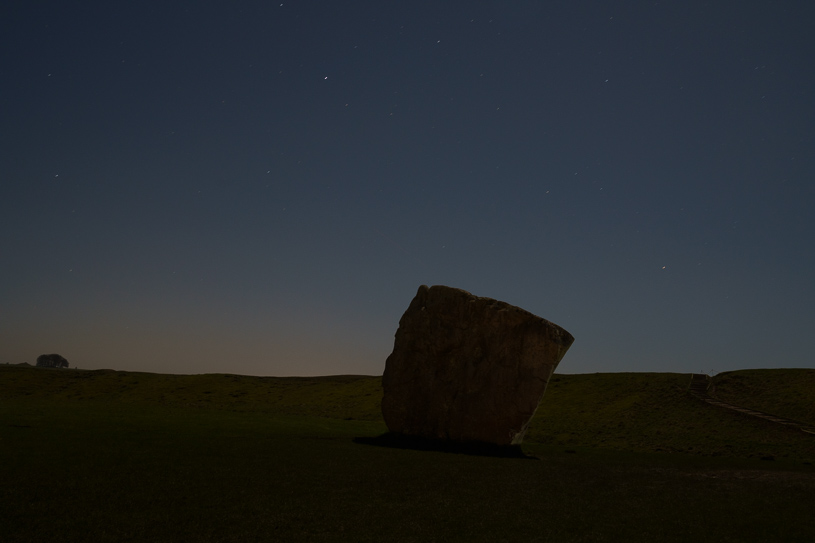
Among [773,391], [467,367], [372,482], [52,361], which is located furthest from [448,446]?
[52,361]

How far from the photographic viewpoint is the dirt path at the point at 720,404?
108ft

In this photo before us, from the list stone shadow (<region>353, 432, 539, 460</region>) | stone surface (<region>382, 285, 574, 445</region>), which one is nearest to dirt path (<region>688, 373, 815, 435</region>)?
stone surface (<region>382, 285, 574, 445</region>)

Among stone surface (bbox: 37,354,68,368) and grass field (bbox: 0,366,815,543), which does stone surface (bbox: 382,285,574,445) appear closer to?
grass field (bbox: 0,366,815,543)

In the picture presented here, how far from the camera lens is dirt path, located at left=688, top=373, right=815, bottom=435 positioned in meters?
33.0

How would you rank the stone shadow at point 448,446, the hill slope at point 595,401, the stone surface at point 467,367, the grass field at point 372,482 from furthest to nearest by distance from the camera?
the hill slope at point 595,401 < the stone surface at point 467,367 < the stone shadow at point 448,446 < the grass field at point 372,482

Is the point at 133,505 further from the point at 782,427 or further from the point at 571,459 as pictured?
the point at 782,427

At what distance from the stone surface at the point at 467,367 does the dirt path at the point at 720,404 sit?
60.8 feet

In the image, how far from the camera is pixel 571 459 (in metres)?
23.8

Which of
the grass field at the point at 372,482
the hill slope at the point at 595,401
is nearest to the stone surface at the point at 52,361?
the hill slope at the point at 595,401

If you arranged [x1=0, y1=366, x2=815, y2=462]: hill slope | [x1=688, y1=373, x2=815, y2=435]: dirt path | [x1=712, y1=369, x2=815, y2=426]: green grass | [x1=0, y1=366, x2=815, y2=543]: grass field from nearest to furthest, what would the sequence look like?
[x1=0, y1=366, x2=815, y2=543]: grass field, [x1=0, y1=366, x2=815, y2=462]: hill slope, [x1=688, y1=373, x2=815, y2=435]: dirt path, [x1=712, y1=369, x2=815, y2=426]: green grass

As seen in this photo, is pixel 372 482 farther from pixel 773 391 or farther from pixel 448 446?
pixel 773 391

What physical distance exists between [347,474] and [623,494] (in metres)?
8.05

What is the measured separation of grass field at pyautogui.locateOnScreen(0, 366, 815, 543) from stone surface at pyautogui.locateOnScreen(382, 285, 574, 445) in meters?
3.02

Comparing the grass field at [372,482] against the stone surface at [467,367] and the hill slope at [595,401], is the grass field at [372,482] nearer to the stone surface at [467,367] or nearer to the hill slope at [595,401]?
the hill slope at [595,401]
